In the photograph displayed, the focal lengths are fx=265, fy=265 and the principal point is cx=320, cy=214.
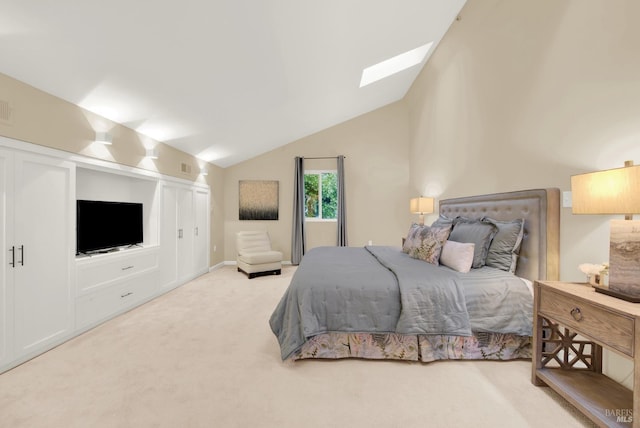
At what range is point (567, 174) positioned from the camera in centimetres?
207

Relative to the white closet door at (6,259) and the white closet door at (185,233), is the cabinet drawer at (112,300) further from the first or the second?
the white closet door at (185,233)

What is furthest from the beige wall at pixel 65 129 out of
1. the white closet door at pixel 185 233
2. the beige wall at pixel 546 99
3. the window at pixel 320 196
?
the beige wall at pixel 546 99

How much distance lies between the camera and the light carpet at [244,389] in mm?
1485

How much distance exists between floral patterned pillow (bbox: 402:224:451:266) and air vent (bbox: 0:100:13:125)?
11.8 ft

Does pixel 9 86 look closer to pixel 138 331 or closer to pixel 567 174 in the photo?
pixel 138 331

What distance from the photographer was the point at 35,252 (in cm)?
217

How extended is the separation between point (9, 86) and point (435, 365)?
3.79 m

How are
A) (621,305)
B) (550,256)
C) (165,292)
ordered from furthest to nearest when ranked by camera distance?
(165,292) < (550,256) < (621,305)

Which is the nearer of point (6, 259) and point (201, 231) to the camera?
point (6, 259)

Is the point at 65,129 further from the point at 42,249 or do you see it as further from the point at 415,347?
the point at 415,347

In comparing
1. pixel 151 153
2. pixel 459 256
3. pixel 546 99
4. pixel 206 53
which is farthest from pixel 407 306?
pixel 151 153

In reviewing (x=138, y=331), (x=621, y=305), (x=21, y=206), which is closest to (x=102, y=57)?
(x=21, y=206)

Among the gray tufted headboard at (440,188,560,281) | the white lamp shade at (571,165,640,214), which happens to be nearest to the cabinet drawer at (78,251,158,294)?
the white lamp shade at (571,165,640,214)

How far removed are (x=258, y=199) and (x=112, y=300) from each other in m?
3.29
